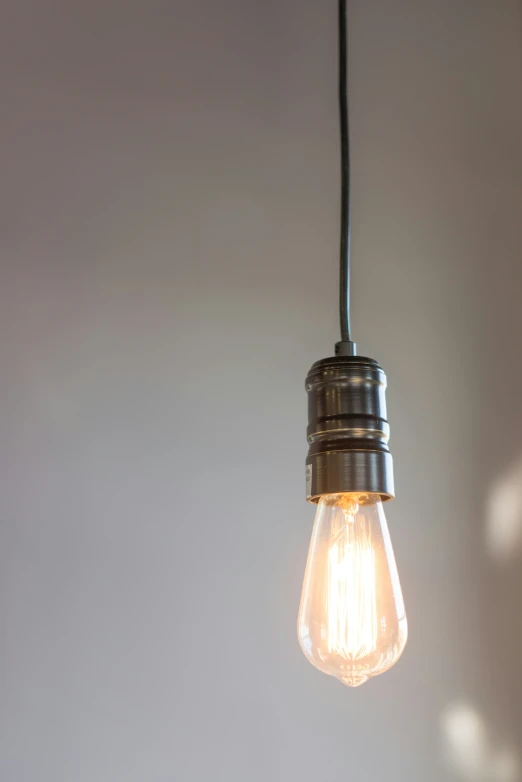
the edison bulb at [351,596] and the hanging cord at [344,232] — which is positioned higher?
the hanging cord at [344,232]

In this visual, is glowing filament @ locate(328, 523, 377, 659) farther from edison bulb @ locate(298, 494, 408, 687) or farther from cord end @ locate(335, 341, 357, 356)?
cord end @ locate(335, 341, 357, 356)

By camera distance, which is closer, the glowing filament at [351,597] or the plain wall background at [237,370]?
the glowing filament at [351,597]

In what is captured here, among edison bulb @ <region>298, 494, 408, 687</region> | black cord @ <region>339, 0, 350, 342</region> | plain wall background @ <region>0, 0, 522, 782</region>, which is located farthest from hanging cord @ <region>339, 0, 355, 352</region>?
plain wall background @ <region>0, 0, 522, 782</region>

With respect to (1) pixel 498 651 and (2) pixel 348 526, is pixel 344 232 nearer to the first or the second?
(2) pixel 348 526

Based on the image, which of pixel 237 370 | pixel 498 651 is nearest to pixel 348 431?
pixel 237 370

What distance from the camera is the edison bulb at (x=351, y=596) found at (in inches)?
22.2

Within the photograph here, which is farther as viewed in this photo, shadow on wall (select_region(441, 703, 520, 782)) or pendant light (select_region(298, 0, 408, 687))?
shadow on wall (select_region(441, 703, 520, 782))

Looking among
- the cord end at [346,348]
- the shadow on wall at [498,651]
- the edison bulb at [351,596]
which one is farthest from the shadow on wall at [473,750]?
the cord end at [346,348]

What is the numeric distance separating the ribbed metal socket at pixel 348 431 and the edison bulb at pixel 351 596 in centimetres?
3

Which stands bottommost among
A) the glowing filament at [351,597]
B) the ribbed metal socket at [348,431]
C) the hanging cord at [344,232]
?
the glowing filament at [351,597]

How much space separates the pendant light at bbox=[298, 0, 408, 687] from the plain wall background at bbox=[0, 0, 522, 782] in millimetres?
425

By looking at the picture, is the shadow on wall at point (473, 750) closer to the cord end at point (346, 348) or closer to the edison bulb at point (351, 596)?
the edison bulb at point (351, 596)

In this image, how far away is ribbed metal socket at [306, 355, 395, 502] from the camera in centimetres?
56

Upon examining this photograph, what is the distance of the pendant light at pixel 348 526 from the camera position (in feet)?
1.84
